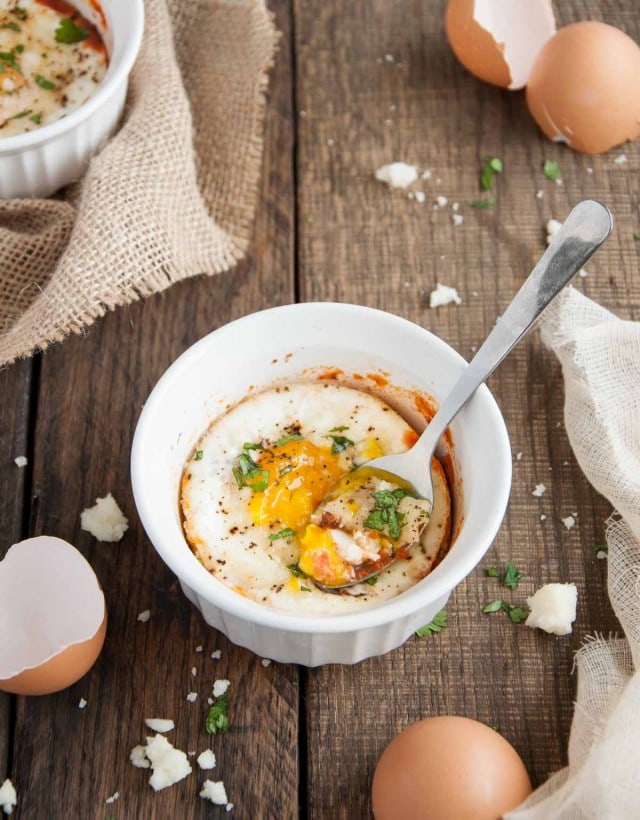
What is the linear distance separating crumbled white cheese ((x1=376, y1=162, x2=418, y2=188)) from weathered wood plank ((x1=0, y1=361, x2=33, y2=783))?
3.05 feet

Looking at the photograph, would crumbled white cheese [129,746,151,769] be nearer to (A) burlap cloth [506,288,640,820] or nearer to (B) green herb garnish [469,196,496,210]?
(A) burlap cloth [506,288,640,820]

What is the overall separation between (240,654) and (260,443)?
39cm

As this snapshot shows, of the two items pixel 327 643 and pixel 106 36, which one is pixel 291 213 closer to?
pixel 106 36

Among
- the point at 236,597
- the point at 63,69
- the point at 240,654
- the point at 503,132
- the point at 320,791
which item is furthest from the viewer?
the point at 503,132

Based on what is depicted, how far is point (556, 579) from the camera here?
1.95m

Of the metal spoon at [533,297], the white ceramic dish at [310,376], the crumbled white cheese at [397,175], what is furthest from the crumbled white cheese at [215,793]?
the crumbled white cheese at [397,175]

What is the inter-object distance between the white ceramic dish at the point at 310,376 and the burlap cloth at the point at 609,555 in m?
0.33

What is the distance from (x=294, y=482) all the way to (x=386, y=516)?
0.19 meters

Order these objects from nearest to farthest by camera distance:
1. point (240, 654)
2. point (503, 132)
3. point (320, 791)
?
point (320, 791) < point (240, 654) < point (503, 132)

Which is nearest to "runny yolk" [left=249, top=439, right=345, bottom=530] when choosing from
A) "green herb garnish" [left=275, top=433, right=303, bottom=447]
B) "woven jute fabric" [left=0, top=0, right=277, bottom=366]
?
"green herb garnish" [left=275, top=433, right=303, bottom=447]

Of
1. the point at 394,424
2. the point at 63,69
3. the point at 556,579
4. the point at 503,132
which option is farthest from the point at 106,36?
the point at 556,579

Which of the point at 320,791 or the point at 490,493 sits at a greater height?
the point at 490,493

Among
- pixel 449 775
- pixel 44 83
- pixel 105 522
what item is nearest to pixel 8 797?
pixel 105 522

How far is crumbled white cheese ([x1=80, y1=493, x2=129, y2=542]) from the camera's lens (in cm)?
196
